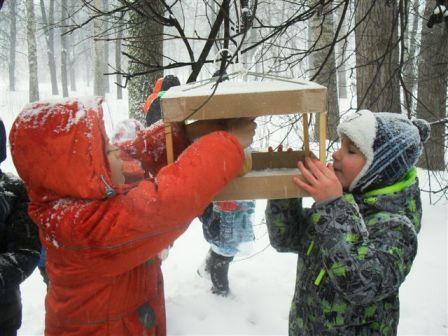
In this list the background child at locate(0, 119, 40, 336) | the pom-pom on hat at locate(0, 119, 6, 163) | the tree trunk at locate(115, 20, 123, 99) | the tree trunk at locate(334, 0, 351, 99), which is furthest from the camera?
the tree trunk at locate(334, 0, 351, 99)

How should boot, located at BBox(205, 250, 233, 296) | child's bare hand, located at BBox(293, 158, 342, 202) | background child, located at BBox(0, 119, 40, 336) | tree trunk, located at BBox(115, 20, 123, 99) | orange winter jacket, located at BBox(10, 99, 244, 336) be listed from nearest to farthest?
orange winter jacket, located at BBox(10, 99, 244, 336)
child's bare hand, located at BBox(293, 158, 342, 202)
background child, located at BBox(0, 119, 40, 336)
tree trunk, located at BBox(115, 20, 123, 99)
boot, located at BBox(205, 250, 233, 296)

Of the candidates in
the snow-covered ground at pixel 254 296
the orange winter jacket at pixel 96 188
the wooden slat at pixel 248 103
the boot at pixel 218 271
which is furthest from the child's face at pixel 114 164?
the boot at pixel 218 271

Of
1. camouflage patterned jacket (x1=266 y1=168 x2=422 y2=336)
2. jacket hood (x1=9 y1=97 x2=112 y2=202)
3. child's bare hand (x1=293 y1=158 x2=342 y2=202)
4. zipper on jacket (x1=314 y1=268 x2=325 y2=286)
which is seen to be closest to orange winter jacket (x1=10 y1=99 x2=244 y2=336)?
jacket hood (x1=9 y1=97 x2=112 y2=202)

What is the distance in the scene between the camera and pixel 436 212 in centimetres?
451

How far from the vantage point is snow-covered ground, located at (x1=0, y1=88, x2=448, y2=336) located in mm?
2980

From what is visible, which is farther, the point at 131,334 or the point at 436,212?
the point at 436,212

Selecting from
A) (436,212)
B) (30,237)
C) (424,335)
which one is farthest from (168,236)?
(436,212)

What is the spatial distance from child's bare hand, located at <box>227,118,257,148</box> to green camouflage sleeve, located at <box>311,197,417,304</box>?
0.32 metres

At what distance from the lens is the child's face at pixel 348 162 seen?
4.68 ft

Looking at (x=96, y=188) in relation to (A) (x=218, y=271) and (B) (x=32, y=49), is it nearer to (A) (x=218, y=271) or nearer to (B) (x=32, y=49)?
(A) (x=218, y=271)

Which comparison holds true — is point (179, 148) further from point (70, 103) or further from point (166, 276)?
point (166, 276)

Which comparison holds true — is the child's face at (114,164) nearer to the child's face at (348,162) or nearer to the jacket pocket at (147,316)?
the jacket pocket at (147,316)

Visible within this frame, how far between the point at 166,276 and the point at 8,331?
1843 mm

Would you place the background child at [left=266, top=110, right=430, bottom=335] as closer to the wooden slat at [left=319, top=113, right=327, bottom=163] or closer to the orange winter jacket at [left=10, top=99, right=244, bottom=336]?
the wooden slat at [left=319, top=113, right=327, bottom=163]
